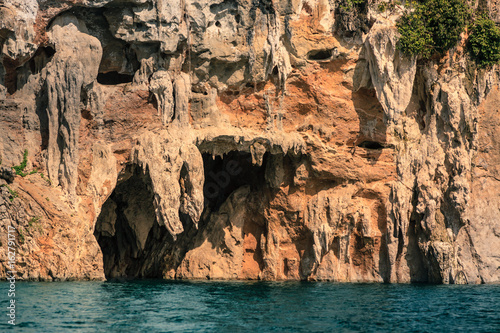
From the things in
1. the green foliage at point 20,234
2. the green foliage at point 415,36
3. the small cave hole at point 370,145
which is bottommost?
the green foliage at point 20,234

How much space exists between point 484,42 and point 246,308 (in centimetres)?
1902

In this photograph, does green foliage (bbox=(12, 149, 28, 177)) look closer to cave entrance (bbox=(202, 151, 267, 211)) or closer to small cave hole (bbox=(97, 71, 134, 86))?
small cave hole (bbox=(97, 71, 134, 86))

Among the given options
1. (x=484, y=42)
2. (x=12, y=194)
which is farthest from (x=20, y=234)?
(x=484, y=42)

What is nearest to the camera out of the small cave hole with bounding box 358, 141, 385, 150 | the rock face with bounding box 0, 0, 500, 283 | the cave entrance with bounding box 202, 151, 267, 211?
the rock face with bounding box 0, 0, 500, 283

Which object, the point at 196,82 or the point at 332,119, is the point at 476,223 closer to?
the point at 332,119

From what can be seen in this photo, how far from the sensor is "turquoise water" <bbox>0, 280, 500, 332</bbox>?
20906 millimetres

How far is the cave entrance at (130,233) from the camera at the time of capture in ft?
117

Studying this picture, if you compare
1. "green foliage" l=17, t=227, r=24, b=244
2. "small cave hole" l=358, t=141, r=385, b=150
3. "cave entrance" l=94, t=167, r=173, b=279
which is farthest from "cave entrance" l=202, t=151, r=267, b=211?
"green foliage" l=17, t=227, r=24, b=244

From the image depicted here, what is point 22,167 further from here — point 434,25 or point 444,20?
point 444,20

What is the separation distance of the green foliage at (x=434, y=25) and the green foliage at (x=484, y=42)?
967 mm

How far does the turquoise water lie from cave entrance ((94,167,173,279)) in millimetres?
5002

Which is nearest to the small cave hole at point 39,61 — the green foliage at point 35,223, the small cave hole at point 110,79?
the small cave hole at point 110,79

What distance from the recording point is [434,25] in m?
35.1

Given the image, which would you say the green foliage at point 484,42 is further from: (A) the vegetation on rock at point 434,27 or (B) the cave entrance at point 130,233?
(B) the cave entrance at point 130,233
